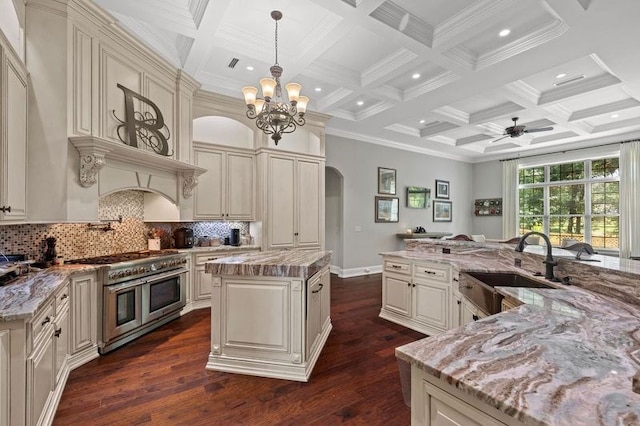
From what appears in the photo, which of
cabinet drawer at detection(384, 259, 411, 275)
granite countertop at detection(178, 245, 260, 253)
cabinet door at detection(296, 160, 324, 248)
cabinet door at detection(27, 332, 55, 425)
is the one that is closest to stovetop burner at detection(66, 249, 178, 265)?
granite countertop at detection(178, 245, 260, 253)

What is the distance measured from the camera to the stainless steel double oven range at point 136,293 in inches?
114

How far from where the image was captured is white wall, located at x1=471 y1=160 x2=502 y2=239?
8781 millimetres

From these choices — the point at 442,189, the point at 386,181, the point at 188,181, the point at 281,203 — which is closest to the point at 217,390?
the point at 188,181

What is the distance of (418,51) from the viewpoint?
10.9 ft

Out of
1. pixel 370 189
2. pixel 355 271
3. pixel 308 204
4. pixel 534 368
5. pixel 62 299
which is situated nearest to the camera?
pixel 534 368

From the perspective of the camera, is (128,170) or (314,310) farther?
(128,170)

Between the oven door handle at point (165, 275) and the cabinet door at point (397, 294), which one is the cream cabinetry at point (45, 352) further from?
the cabinet door at point (397, 294)

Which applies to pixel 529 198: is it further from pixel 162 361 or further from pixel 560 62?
pixel 162 361

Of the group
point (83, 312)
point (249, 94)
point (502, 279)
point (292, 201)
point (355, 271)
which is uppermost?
point (249, 94)

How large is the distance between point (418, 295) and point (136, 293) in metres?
3.21

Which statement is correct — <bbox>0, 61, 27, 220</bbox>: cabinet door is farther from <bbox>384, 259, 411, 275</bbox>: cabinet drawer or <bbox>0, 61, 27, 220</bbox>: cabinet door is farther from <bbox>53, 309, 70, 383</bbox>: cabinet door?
<bbox>384, 259, 411, 275</bbox>: cabinet drawer

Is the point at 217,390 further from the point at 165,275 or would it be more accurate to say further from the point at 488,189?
the point at 488,189

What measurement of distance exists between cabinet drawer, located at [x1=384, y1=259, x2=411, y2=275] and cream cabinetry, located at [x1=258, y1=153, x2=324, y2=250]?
178 cm

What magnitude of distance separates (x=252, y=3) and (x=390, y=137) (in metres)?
4.71
